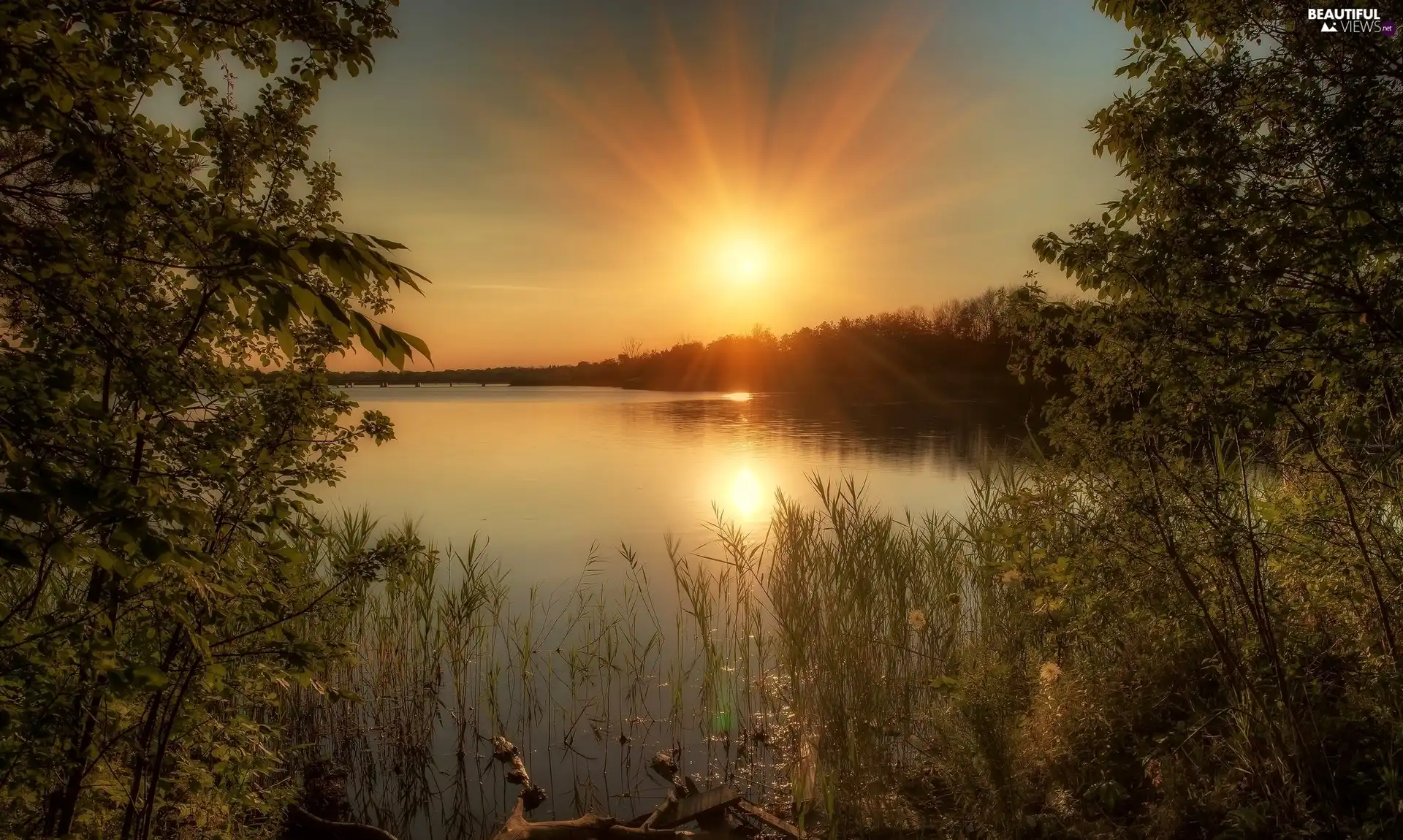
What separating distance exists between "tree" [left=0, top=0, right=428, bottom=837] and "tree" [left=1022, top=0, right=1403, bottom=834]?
13.5 feet

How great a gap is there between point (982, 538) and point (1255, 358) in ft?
→ 8.20

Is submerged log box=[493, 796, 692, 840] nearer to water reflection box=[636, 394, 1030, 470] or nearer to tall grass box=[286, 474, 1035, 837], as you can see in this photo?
tall grass box=[286, 474, 1035, 837]

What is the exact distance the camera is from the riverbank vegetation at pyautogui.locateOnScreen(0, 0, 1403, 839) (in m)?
2.28

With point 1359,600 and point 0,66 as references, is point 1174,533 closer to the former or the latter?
point 1359,600

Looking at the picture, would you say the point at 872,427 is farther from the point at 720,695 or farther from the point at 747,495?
the point at 720,695

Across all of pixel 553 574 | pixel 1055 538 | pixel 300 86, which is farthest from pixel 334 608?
pixel 553 574

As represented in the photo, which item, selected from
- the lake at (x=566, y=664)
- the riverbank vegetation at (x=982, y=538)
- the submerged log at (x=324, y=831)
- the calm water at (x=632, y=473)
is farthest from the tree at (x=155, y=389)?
the calm water at (x=632, y=473)

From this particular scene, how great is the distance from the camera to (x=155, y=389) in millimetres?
2639

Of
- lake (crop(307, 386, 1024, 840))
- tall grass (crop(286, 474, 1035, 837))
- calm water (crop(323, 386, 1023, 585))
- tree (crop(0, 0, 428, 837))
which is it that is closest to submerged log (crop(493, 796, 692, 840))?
tall grass (crop(286, 474, 1035, 837))

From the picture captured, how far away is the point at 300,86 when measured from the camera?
360 centimetres

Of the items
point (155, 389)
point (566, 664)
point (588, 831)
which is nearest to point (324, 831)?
point (588, 831)

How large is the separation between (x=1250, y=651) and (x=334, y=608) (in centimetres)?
608

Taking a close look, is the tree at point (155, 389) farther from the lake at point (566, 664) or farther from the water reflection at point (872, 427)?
the water reflection at point (872, 427)

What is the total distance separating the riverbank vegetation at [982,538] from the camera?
2275mm
